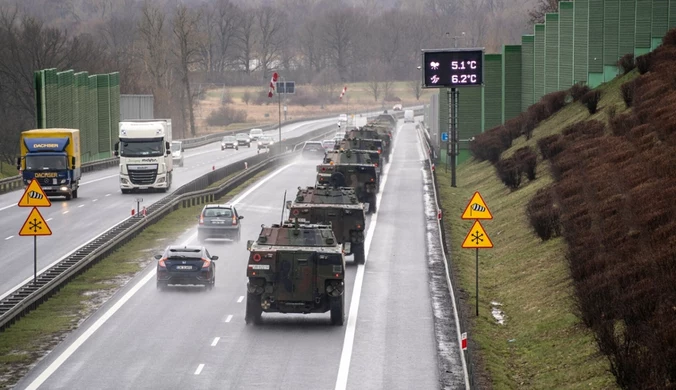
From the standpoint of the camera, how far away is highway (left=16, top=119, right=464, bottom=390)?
23219 millimetres

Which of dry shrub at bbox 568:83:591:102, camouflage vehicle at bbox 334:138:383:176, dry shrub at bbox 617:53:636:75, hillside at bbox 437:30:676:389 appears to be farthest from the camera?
dry shrub at bbox 568:83:591:102

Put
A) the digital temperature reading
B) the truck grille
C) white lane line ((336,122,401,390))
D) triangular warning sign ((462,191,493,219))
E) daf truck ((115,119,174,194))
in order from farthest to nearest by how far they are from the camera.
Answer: the digital temperature reading, the truck grille, daf truck ((115,119,174,194)), triangular warning sign ((462,191,493,219)), white lane line ((336,122,401,390))

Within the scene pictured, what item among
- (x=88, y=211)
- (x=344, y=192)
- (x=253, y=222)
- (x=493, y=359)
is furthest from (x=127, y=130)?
(x=493, y=359)

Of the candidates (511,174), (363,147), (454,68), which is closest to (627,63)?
(454,68)

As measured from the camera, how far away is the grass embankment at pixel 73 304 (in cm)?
2544

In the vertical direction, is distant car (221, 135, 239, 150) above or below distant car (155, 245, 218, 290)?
above

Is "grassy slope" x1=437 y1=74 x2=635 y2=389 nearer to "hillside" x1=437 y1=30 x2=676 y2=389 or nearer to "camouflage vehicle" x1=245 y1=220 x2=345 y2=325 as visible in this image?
"hillside" x1=437 y1=30 x2=676 y2=389

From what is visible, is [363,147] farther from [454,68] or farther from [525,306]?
[525,306]

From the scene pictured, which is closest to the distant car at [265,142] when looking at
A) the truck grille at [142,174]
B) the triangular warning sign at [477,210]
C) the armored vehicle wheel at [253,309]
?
the truck grille at [142,174]

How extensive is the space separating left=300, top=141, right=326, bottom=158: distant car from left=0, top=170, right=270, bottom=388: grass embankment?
139 feet

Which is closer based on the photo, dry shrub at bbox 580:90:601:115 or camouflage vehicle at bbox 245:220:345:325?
camouflage vehicle at bbox 245:220:345:325

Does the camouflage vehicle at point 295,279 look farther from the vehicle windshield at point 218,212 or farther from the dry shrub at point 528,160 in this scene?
the dry shrub at point 528,160

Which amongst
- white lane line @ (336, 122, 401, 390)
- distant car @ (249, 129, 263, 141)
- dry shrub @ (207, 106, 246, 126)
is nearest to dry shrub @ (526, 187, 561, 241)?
white lane line @ (336, 122, 401, 390)

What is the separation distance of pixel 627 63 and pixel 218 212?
1054 inches
